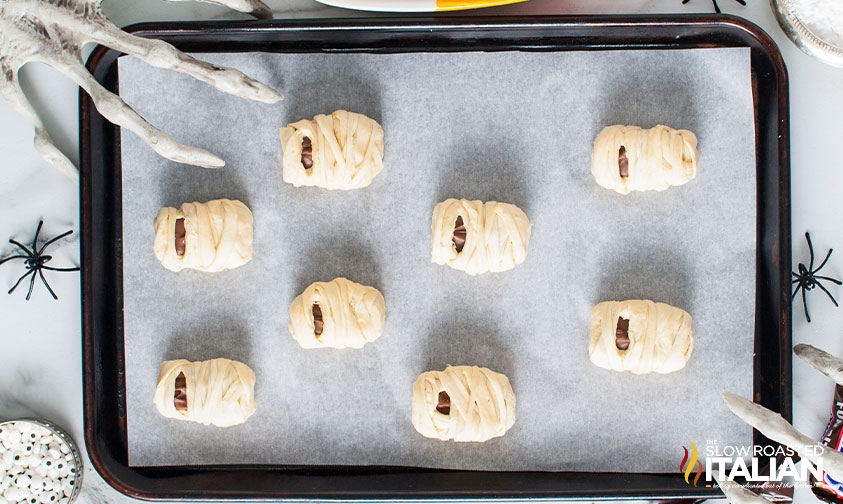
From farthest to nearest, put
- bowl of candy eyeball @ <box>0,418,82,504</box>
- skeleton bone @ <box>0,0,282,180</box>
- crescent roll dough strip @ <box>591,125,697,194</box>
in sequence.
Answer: bowl of candy eyeball @ <box>0,418,82,504</box>, crescent roll dough strip @ <box>591,125,697,194</box>, skeleton bone @ <box>0,0,282,180</box>

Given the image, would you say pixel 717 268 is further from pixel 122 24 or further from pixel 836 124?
pixel 122 24

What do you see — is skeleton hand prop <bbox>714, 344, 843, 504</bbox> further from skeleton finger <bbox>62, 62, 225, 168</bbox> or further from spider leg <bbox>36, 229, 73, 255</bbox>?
spider leg <bbox>36, 229, 73, 255</bbox>

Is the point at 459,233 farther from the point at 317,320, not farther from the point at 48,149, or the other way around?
the point at 48,149

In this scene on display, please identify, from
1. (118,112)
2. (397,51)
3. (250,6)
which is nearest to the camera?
(118,112)

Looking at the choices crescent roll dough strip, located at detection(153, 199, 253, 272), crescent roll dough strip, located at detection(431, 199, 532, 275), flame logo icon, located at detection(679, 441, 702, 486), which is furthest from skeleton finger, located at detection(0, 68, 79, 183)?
flame logo icon, located at detection(679, 441, 702, 486)

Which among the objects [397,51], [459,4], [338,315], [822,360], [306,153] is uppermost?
[459,4]

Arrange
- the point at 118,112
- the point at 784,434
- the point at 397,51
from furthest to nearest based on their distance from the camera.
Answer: the point at 397,51 < the point at 784,434 < the point at 118,112

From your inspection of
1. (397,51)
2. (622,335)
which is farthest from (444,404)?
(397,51)
